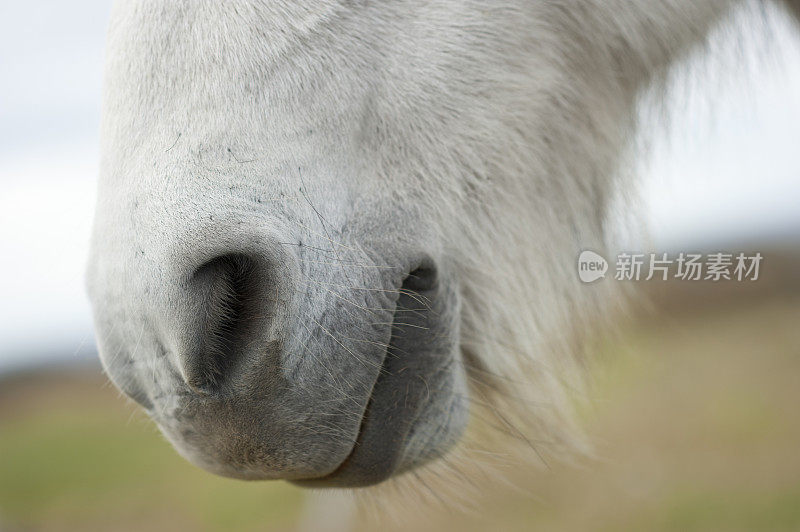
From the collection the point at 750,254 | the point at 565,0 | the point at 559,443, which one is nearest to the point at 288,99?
the point at 565,0

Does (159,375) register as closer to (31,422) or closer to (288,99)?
(288,99)

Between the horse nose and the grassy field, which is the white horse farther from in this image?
the grassy field

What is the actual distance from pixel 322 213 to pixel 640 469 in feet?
16.5

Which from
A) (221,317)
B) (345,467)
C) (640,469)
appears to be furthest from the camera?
(640,469)

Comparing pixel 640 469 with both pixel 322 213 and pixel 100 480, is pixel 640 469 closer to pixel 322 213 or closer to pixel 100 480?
pixel 322 213

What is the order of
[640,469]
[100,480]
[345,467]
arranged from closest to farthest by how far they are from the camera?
[345,467] < [640,469] < [100,480]

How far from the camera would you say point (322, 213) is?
795 mm

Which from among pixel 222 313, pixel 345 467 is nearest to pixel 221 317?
pixel 222 313

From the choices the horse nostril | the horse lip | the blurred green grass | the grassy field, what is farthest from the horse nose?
the blurred green grass

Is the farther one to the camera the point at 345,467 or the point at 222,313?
the point at 345,467

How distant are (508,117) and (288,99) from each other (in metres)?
0.32

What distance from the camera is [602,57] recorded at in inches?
42.2

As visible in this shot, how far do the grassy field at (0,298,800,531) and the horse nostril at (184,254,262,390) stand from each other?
37 cm

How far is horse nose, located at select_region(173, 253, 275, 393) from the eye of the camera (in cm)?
72
